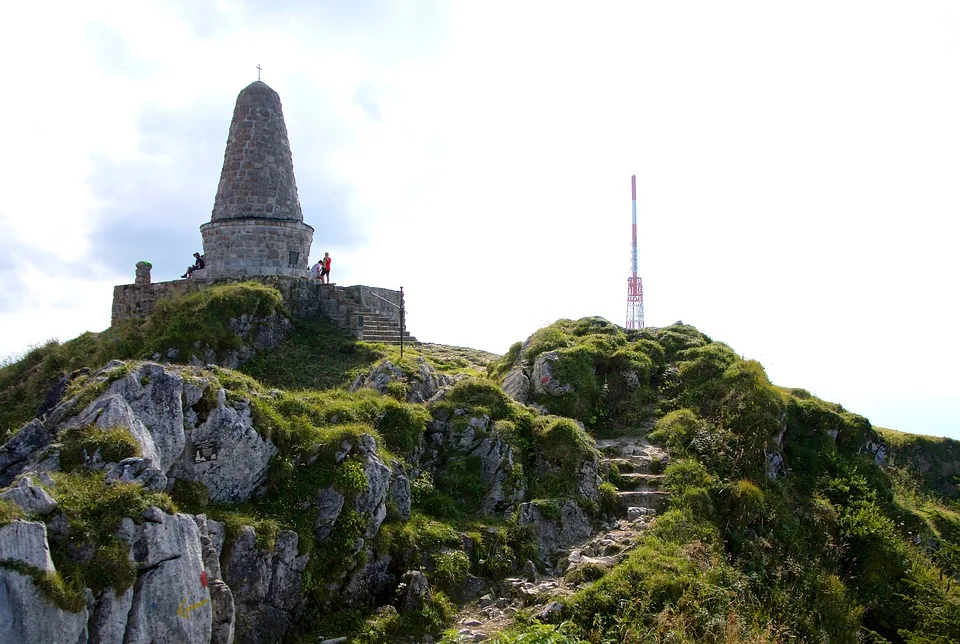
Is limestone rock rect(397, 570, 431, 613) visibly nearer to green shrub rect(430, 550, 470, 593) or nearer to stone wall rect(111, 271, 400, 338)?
green shrub rect(430, 550, 470, 593)

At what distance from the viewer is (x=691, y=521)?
40.2ft

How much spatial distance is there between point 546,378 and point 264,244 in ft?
34.6

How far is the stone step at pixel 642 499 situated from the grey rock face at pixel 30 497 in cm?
912

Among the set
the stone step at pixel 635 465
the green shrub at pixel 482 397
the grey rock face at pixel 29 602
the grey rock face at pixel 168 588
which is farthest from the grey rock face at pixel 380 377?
the grey rock face at pixel 29 602

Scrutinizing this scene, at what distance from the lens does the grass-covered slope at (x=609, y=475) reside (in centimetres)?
986

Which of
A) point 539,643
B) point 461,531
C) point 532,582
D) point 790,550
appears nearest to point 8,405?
point 461,531

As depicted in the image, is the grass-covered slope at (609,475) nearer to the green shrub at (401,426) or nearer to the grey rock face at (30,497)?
the green shrub at (401,426)

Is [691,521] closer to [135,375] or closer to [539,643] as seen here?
[539,643]

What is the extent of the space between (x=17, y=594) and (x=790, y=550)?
1147cm

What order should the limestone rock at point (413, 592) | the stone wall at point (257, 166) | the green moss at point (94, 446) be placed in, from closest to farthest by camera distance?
the green moss at point (94, 446)
the limestone rock at point (413, 592)
the stone wall at point (257, 166)

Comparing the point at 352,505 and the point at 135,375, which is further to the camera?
the point at 352,505

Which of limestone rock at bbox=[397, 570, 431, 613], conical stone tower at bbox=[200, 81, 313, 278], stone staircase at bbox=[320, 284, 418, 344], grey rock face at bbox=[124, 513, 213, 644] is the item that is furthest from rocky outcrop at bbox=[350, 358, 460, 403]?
conical stone tower at bbox=[200, 81, 313, 278]

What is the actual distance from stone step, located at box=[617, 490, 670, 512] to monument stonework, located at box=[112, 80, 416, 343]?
996 cm

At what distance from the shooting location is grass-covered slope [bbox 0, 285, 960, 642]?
9.86m
